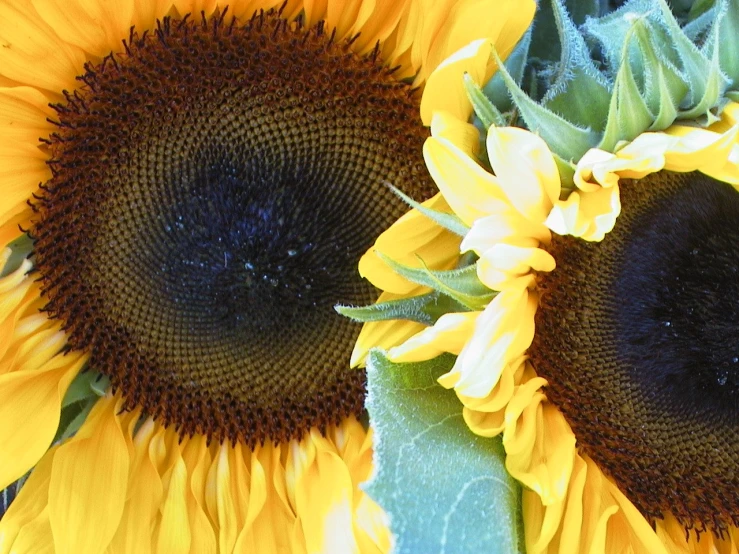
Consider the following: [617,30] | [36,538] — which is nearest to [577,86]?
[617,30]

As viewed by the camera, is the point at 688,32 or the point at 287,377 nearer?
the point at 688,32

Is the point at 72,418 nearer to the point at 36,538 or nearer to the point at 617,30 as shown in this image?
the point at 36,538

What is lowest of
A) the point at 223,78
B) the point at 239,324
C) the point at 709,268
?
the point at 709,268

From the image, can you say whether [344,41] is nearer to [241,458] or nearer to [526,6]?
[526,6]

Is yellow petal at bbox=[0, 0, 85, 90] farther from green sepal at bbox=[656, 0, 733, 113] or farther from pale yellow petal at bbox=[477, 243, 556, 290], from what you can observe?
green sepal at bbox=[656, 0, 733, 113]

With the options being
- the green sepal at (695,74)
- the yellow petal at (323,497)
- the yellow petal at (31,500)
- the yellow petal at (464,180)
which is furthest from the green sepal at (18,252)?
the green sepal at (695,74)

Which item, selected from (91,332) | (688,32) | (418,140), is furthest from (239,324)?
(688,32)

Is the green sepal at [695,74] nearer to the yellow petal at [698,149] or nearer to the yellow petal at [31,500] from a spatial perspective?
the yellow petal at [698,149]
